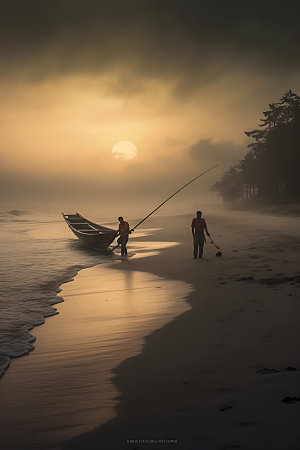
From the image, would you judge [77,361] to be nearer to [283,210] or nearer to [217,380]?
[217,380]

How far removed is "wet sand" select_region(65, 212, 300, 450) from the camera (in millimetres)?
3295

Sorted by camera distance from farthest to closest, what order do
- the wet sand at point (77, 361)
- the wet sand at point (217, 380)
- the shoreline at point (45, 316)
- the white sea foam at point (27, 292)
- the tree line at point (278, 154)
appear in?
the tree line at point (278, 154)
the white sea foam at point (27, 292)
the shoreline at point (45, 316)
the wet sand at point (77, 361)
the wet sand at point (217, 380)

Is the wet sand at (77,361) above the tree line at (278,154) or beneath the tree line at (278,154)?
beneath

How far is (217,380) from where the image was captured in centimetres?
449

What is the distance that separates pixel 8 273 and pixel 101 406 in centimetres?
1207

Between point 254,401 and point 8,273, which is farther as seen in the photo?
point 8,273

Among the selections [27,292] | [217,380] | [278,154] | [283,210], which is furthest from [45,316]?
[278,154]

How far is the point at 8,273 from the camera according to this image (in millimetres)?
14844

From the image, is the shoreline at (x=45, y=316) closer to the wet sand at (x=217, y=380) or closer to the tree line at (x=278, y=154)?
the wet sand at (x=217, y=380)

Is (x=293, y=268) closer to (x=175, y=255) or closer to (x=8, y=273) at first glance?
(x=175, y=255)

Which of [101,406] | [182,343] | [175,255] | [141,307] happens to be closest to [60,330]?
[141,307]

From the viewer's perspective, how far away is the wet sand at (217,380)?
3.29 m

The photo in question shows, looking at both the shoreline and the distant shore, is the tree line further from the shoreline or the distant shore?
the shoreline

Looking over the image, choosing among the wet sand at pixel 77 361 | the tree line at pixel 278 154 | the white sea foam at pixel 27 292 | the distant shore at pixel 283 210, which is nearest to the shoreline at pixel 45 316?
the white sea foam at pixel 27 292
